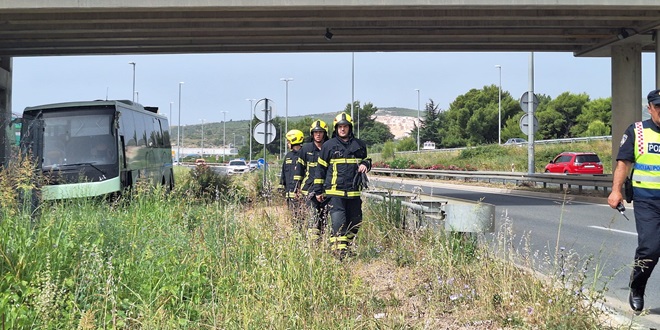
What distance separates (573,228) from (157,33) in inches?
534

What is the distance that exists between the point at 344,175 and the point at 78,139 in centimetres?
1048

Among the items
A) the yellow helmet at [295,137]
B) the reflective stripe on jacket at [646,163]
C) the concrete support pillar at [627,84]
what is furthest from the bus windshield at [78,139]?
the concrete support pillar at [627,84]

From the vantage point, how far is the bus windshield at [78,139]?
16.5m

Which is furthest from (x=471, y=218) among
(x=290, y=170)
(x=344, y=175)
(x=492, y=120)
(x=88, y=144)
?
(x=492, y=120)

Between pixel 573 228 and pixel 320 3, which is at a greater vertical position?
pixel 320 3

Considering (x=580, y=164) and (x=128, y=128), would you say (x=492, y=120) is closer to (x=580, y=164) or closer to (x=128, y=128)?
(x=580, y=164)

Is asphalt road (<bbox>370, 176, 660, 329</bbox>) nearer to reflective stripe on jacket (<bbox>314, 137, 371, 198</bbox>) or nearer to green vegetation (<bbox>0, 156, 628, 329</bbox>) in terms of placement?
green vegetation (<bbox>0, 156, 628, 329</bbox>)

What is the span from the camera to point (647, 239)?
19.3 feet

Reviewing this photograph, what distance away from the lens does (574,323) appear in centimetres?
469

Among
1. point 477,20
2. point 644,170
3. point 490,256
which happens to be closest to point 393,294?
point 490,256

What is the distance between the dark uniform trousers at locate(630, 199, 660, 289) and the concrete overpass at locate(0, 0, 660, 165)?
40.3 feet

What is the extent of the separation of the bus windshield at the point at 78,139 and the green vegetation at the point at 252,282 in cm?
904

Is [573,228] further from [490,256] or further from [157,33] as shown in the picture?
[157,33]

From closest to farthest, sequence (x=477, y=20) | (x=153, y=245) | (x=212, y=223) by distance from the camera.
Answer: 1. (x=153, y=245)
2. (x=212, y=223)
3. (x=477, y=20)
